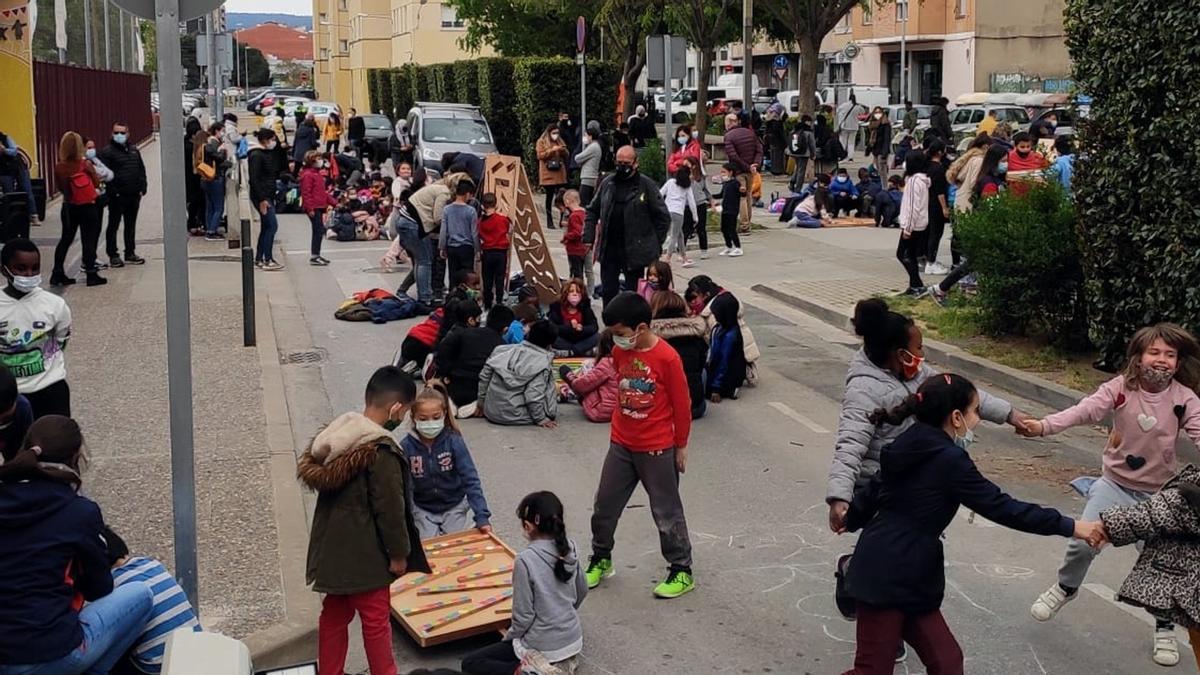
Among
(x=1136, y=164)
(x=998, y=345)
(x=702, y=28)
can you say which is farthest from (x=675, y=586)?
(x=702, y=28)

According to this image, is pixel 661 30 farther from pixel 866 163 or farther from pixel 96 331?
pixel 96 331

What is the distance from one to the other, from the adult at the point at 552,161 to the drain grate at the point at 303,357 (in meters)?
10.3

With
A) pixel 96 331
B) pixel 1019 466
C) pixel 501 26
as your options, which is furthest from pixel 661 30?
pixel 1019 466

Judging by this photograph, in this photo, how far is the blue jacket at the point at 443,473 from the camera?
7461 millimetres

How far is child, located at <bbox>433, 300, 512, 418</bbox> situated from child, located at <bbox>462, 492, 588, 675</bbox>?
5269 millimetres

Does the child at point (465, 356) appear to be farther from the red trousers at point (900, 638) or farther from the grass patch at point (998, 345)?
the red trousers at point (900, 638)

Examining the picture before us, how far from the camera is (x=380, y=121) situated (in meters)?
41.8

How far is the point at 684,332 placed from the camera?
10875 millimetres

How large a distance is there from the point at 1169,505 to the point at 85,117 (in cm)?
3466

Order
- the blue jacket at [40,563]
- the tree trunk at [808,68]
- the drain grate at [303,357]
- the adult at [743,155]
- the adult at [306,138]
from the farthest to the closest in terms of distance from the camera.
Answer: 1. the tree trunk at [808,68]
2. the adult at [306,138]
3. the adult at [743,155]
4. the drain grate at [303,357]
5. the blue jacket at [40,563]

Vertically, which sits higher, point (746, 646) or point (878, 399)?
point (878, 399)

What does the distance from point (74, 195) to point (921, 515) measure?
45.4 feet

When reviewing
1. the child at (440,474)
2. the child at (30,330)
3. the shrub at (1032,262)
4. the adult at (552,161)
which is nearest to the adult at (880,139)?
the adult at (552,161)

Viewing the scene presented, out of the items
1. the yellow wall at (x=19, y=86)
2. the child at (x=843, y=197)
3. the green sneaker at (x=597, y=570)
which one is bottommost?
the green sneaker at (x=597, y=570)
